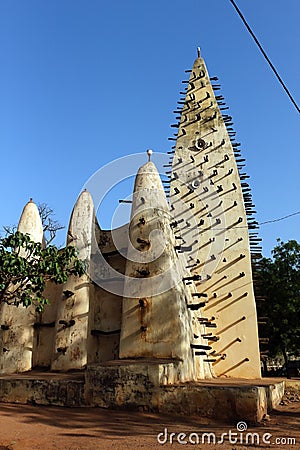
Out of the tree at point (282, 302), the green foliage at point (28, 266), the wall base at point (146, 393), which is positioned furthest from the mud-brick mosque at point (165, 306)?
the tree at point (282, 302)

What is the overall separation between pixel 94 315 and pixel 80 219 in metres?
3.03

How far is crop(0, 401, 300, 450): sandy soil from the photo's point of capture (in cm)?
643

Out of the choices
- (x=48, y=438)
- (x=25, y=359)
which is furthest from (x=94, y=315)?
(x=48, y=438)

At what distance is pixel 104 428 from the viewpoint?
7707 mm

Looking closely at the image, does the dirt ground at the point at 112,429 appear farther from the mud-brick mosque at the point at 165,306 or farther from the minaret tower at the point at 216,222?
the minaret tower at the point at 216,222

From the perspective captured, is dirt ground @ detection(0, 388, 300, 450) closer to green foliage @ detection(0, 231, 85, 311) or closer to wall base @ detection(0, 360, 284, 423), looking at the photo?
wall base @ detection(0, 360, 284, 423)

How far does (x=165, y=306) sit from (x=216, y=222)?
5.69 m

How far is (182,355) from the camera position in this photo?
10.9 m

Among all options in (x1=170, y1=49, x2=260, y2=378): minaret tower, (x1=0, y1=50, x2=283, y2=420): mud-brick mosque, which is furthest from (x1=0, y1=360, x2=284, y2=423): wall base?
(x1=170, y1=49, x2=260, y2=378): minaret tower

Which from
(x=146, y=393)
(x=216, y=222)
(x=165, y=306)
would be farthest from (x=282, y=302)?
(x=146, y=393)

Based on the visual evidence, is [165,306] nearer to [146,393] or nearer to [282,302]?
[146,393]

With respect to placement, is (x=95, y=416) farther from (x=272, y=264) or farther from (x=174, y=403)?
(x=272, y=264)

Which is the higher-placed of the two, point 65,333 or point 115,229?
point 115,229

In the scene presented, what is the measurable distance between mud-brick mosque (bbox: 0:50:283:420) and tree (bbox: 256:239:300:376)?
6.52 metres
